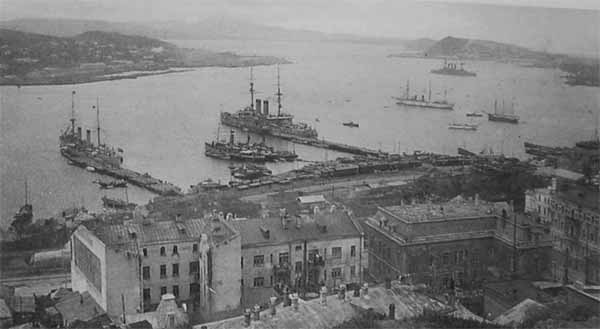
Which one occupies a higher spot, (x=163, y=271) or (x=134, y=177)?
(x=134, y=177)

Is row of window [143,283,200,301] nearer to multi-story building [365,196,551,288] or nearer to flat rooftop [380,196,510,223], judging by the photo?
multi-story building [365,196,551,288]

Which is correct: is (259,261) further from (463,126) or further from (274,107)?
(463,126)

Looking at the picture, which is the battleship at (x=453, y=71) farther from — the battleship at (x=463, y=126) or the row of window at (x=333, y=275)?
the row of window at (x=333, y=275)

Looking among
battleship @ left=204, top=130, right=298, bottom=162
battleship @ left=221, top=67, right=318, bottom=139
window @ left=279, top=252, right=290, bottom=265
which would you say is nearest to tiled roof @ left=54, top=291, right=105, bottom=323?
window @ left=279, top=252, right=290, bottom=265

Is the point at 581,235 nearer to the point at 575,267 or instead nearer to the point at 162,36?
the point at 575,267

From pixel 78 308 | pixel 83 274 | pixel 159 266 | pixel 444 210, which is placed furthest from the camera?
pixel 444 210

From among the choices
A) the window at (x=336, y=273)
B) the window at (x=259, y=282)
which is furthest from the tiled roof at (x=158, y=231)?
Answer: the window at (x=336, y=273)

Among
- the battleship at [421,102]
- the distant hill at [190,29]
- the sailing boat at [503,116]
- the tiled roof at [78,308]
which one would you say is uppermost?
the distant hill at [190,29]

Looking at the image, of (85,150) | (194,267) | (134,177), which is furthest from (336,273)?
(85,150)
